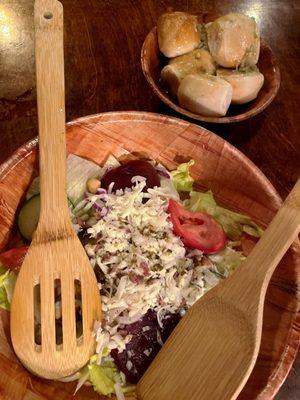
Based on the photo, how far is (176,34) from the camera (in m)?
1.68

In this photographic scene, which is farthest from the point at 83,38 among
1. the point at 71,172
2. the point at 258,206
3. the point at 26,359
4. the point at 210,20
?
the point at 26,359

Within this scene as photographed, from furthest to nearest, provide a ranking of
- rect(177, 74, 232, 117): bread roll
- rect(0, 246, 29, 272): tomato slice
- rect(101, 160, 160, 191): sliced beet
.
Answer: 1. rect(177, 74, 232, 117): bread roll
2. rect(101, 160, 160, 191): sliced beet
3. rect(0, 246, 29, 272): tomato slice

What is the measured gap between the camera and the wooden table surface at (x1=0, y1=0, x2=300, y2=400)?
1.61m

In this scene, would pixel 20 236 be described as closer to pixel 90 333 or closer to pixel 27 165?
pixel 27 165

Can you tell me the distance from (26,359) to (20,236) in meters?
0.35

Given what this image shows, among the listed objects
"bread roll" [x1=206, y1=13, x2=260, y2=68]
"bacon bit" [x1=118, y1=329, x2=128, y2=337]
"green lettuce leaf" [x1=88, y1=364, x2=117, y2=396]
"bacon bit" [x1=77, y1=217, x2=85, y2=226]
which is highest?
"bread roll" [x1=206, y1=13, x2=260, y2=68]

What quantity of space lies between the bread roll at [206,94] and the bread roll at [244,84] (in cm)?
5

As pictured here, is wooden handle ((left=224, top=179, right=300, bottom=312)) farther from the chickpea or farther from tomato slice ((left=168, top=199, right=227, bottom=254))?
the chickpea

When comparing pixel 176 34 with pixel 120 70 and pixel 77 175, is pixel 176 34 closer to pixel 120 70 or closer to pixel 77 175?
pixel 120 70

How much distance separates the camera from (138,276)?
116cm

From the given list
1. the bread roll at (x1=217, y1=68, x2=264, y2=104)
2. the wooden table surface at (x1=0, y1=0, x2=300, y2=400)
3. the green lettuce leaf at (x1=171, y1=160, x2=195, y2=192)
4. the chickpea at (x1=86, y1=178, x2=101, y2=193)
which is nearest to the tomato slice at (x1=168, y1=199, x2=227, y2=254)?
the green lettuce leaf at (x1=171, y1=160, x2=195, y2=192)

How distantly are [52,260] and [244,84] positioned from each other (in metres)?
0.89

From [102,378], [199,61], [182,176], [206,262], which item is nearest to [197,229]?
[206,262]

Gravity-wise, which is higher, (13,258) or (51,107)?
(51,107)
